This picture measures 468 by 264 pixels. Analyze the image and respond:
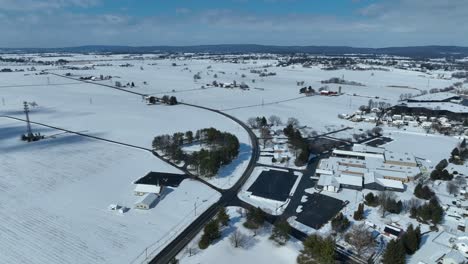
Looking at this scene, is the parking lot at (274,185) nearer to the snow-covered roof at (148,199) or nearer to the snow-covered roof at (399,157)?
the snow-covered roof at (148,199)

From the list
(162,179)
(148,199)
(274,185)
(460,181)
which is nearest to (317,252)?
(274,185)

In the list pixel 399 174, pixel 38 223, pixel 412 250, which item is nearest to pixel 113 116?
pixel 38 223

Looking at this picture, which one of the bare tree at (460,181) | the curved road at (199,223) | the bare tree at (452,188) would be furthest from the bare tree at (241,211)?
the bare tree at (460,181)

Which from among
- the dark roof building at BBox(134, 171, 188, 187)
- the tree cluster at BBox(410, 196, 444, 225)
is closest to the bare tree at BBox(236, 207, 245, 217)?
the dark roof building at BBox(134, 171, 188, 187)

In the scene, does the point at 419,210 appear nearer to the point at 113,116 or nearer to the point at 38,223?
the point at 38,223

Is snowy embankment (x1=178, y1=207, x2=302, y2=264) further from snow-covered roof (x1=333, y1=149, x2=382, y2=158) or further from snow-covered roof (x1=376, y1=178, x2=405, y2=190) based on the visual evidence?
snow-covered roof (x1=333, y1=149, x2=382, y2=158)
